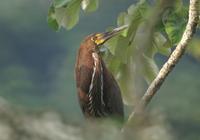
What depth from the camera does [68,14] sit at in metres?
1.58

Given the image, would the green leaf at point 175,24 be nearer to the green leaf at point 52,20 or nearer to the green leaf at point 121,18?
the green leaf at point 121,18

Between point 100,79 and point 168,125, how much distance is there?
126 centimetres

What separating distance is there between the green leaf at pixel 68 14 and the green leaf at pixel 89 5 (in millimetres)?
19

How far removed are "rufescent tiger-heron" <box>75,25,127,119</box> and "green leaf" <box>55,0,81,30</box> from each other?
0.32 ft

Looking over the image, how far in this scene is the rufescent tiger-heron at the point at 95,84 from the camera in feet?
4.97

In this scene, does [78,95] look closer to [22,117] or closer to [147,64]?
[147,64]

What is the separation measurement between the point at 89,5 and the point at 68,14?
0.27 ft

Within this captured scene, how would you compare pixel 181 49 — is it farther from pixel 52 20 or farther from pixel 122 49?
pixel 52 20

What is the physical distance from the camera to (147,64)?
156cm

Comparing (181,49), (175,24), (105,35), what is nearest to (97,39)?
(105,35)

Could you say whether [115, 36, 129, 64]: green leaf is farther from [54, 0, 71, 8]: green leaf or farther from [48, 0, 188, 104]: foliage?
[54, 0, 71, 8]: green leaf

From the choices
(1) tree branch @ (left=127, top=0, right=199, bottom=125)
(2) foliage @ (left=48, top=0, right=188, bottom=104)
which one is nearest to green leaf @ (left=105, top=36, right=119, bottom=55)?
(2) foliage @ (left=48, top=0, right=188, bottom=104)

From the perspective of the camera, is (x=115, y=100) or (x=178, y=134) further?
(x=115, y=100)

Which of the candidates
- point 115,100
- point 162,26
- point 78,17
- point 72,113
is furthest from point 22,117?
point 78,17
